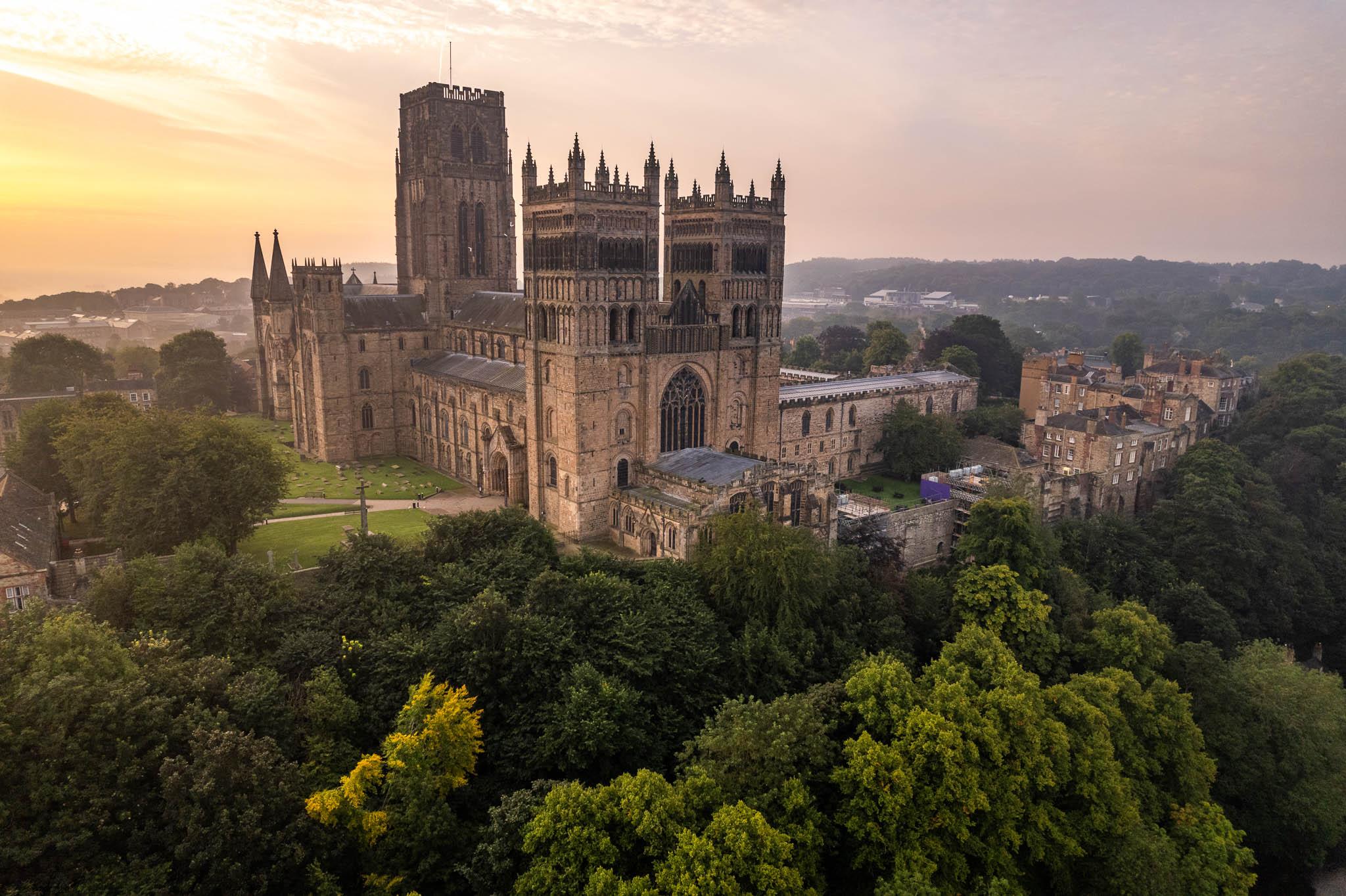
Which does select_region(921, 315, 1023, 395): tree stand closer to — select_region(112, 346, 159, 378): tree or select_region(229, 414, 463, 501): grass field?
select_region(229, 414, 463, 501): grass field

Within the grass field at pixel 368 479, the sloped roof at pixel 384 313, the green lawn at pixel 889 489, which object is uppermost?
the sloped roof at pixel 384 313

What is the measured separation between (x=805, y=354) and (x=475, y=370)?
63231 millimetres

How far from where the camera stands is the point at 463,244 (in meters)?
76.8

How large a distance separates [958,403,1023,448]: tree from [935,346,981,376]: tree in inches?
408

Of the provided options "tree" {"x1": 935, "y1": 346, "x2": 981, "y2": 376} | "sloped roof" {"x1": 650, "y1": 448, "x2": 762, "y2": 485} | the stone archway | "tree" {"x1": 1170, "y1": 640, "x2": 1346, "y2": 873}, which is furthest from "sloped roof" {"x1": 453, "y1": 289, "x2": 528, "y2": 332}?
"tree" {"x1": 1170, "y1": 640, "x2": 1346, "y2": 873}

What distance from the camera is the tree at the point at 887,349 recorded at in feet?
342

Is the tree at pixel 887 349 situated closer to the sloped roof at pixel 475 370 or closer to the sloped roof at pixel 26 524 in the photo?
the sloped roof at pixel 475 370

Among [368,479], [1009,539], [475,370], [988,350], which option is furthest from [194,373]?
[988,350]

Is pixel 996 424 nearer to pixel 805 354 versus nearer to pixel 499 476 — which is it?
pixel 805 354

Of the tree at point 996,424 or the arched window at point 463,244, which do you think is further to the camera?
the tree at point 996,424

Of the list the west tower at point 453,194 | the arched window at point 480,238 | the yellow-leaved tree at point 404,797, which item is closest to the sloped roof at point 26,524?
the yellow-leaved tree at point 404,797

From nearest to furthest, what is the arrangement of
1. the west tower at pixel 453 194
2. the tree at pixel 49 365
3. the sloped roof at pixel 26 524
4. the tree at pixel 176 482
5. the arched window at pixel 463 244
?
1. the sloped roof at pixel 26 524
2. the tree at pixel 176 482
3. the west tower at pixel 453 194
4. the arched window at pixel 463 244
5. the tree at pixel 49 365

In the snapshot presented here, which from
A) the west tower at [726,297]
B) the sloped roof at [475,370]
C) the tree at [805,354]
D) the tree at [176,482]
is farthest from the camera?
the tree at [805,354]

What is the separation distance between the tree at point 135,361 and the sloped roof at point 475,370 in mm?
49156
